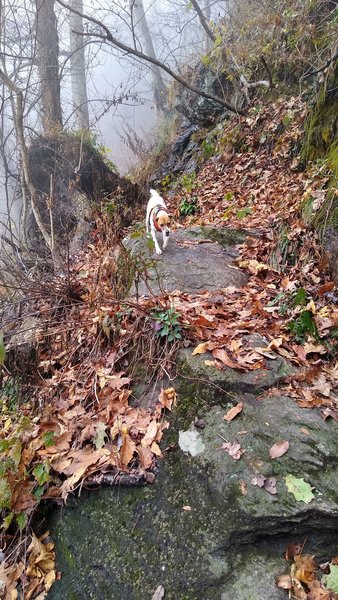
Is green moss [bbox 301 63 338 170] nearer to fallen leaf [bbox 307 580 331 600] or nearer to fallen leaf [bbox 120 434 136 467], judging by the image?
fallen leaf [bbox 120 434 136 467]

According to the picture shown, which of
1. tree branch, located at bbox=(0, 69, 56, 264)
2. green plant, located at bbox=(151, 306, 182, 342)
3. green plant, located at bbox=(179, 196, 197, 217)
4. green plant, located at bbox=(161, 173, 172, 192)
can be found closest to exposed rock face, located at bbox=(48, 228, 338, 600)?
green plant, located at bbox=(151, 306, 182, 342)

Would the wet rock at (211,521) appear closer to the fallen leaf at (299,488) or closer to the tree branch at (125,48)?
the fallen leaf at (299,488)

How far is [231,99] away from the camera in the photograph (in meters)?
8.91

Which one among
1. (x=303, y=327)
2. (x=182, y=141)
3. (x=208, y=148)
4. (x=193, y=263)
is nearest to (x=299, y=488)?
(x=303, y=327)

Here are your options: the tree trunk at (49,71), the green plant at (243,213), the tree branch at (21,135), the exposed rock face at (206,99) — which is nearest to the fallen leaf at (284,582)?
the green plant at (243,213)

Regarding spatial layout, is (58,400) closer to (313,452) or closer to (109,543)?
(109,543)

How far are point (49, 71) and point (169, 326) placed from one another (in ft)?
30.5

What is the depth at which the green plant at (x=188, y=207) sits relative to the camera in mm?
7523

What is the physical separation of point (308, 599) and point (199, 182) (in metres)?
7.31

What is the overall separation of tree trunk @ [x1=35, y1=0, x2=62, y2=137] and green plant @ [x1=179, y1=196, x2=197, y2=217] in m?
4.12

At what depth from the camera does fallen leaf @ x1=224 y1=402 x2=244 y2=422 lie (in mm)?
2615

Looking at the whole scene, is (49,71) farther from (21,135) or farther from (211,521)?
(211,521)

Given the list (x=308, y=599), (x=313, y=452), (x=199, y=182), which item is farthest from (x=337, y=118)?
(x=308, y=599)

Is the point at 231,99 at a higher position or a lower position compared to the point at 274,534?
higher
